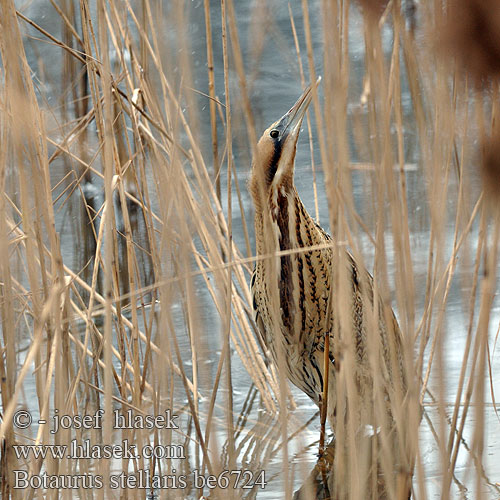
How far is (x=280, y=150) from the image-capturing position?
186 cm

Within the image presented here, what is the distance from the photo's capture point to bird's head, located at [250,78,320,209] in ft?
6.03

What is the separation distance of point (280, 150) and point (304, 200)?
1410 millimetres

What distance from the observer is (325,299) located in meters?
1.90

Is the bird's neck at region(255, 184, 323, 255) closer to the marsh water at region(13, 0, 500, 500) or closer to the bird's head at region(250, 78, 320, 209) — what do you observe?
the bird's head at region(250, 78, 320, 209)

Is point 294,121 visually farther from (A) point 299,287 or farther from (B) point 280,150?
(A) point 299,287

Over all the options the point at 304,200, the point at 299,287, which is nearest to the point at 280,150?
the point at 299,287

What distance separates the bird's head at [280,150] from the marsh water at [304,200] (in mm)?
64

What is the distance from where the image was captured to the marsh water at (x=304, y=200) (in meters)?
1.26

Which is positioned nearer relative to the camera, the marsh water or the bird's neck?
the marsh water

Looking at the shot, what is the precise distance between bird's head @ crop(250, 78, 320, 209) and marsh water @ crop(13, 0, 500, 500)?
2.5 inches

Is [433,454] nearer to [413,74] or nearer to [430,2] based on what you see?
[413,74]

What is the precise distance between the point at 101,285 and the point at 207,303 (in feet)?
1.21

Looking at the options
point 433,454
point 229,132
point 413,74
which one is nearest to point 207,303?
point 433,454

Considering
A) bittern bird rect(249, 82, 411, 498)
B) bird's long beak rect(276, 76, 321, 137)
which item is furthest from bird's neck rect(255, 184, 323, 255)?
bird's long beak rect(276, 76, 321, 137)
